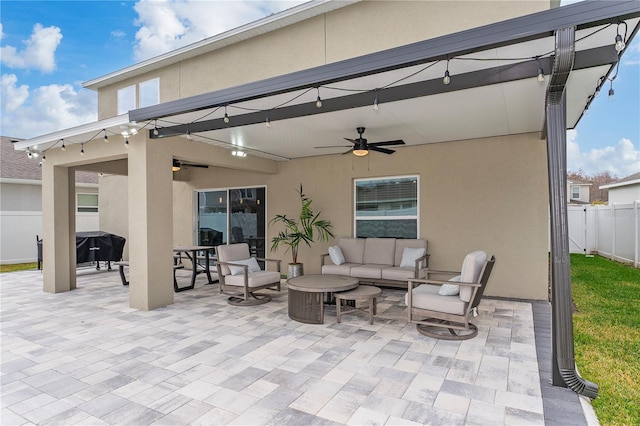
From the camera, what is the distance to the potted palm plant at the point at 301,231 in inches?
314

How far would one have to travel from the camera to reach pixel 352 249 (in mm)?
7449

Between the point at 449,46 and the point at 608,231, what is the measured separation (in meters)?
12.1

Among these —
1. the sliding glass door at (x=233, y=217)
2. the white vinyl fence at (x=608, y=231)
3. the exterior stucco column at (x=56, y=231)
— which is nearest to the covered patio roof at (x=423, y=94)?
the exterior stucco column at (x=56, y=231)

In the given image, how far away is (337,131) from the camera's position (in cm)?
590

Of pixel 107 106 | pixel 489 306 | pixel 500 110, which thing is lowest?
pixel 489 306

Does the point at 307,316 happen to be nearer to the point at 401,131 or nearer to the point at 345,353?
the point at 345,353

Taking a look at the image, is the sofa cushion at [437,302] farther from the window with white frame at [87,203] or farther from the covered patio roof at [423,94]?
the window with white frame at [87,203]

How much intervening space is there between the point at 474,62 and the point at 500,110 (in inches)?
70.5

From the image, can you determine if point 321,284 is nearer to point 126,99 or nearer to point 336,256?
point 336,256

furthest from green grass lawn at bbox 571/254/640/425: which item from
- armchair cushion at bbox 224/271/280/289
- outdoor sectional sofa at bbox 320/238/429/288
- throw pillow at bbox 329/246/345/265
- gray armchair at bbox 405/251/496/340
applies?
armchair cushion at bbox 224/271/280/289

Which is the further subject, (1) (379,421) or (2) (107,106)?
(2) (107,106)

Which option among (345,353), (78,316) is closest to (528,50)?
(345,353)

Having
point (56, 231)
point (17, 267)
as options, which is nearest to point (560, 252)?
point (56, 231)

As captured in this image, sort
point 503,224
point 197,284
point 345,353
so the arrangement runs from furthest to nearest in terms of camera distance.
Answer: point 197,284 → point 503,224 → point 345,353
